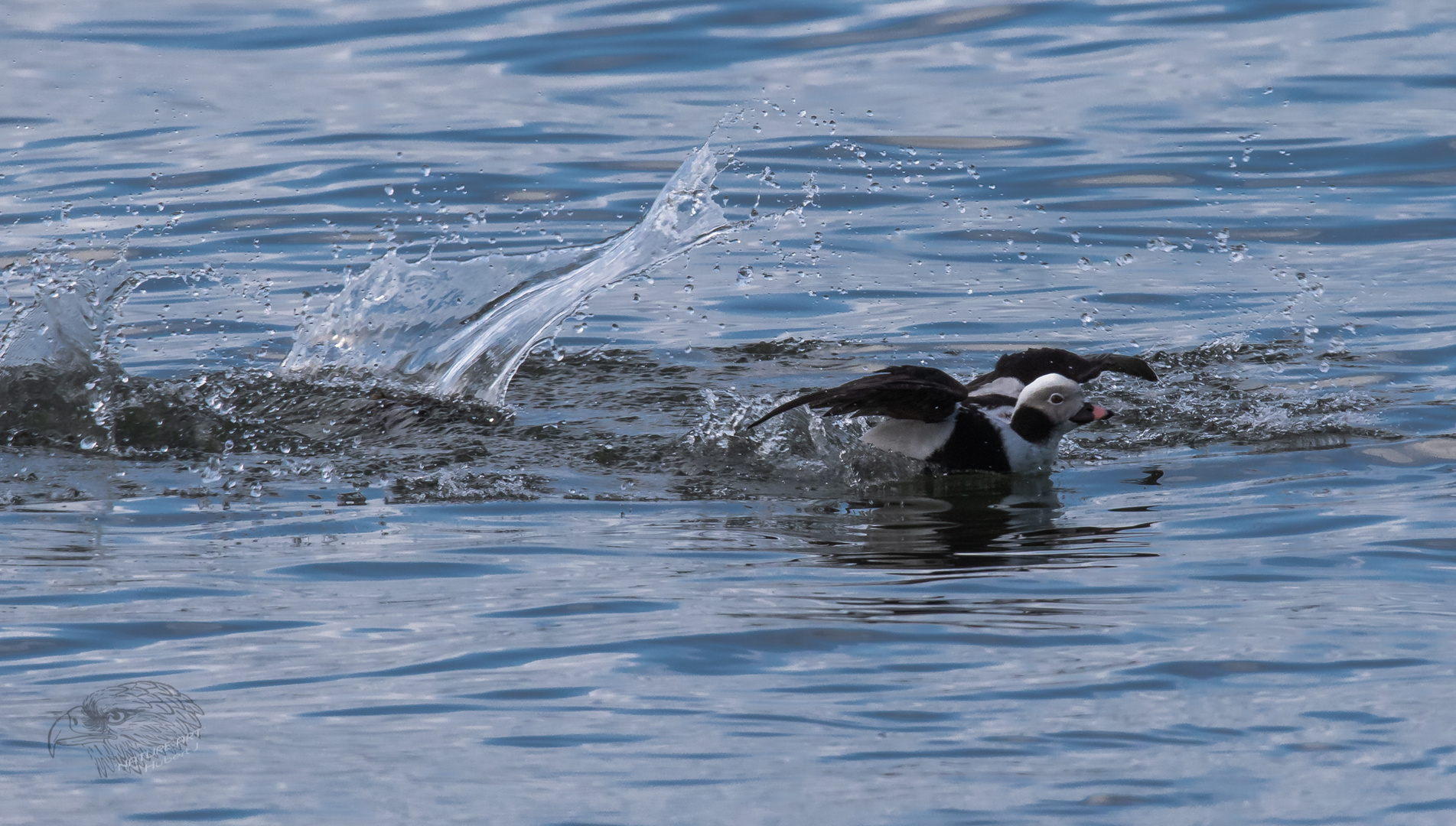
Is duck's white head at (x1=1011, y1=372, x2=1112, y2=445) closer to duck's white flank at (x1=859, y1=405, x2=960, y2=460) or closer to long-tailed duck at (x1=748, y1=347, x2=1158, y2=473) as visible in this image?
long-tailed duck at (x1=748, y1=347, x2=1158, y2=473)

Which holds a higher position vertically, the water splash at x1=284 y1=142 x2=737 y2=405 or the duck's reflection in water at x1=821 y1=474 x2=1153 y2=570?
the water splash at x1=284 y1=142 x2=737 y2=405

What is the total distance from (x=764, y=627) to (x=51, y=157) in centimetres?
1257

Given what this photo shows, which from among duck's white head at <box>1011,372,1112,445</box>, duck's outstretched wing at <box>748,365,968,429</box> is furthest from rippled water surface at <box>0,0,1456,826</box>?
duck's outstretched wing at <box>748,365,968,429</box>

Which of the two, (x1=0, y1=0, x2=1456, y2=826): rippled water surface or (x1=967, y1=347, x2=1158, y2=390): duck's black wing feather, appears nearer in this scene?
(x1=0, y1=0, x2=1456, y2=826): rippled water surface

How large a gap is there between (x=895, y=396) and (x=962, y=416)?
1.53ft

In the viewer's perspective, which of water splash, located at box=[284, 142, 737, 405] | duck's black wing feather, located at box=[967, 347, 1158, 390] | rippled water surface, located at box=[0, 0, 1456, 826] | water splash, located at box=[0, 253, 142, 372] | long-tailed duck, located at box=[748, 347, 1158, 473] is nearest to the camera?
rippled water surface, located at box=[0, 0, 1456, 826]

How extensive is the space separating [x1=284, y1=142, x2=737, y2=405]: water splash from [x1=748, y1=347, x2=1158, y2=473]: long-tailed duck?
6.52 feet

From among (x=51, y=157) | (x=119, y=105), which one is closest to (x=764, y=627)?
(x=51, y=157)

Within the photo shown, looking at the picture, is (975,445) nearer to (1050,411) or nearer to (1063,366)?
(1050,411)

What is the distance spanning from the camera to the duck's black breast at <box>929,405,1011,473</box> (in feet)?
26.4

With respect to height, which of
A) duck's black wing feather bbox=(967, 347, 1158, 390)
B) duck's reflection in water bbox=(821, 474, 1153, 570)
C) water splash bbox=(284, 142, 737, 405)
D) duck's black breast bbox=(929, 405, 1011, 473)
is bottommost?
duck's reflection in water bbox=(821, 474, 1153, 570)

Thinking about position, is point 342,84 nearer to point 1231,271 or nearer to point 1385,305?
point 1231,271

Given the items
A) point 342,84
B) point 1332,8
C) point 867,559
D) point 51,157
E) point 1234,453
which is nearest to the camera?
point 867,559

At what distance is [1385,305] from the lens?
11062mm
